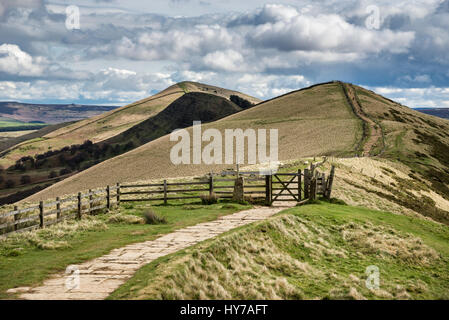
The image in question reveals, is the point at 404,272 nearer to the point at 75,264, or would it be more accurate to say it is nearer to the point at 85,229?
the point at 75,264

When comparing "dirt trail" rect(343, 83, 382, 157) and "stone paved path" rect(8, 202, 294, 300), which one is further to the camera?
"dirt trail" rect(343, 83, 382, 157)

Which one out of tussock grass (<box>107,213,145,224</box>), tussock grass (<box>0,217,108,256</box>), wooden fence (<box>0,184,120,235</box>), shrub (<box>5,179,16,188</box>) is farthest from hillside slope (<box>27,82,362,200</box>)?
tussock grass (<box>0,217,108,256</box>)

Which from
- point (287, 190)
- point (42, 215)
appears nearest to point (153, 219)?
point (42, 215)

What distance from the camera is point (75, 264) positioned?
14.7m

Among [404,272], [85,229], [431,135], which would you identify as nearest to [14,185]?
[431,135]

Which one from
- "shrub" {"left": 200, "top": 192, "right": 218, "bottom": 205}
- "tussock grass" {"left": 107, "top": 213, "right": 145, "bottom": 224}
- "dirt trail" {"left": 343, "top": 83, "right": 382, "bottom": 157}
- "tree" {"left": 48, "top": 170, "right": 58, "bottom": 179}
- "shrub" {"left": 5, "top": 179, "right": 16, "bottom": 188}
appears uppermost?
"dirt trail" {"left": 343, "top": 83, "right": 382, "bottom": 157}

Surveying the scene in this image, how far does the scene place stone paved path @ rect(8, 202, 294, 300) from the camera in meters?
11.7

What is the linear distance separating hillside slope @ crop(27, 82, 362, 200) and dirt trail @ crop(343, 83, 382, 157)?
1981 millimetres

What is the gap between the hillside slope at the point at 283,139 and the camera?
277 feet

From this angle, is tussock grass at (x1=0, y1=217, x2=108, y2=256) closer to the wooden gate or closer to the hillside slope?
the wooden gate

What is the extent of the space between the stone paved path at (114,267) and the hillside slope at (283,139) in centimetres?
5680

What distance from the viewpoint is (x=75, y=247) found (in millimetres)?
17641

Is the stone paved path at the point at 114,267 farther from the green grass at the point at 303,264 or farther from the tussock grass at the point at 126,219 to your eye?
the tussock grass at the point at 126,219

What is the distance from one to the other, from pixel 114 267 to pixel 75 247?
4271 mm
